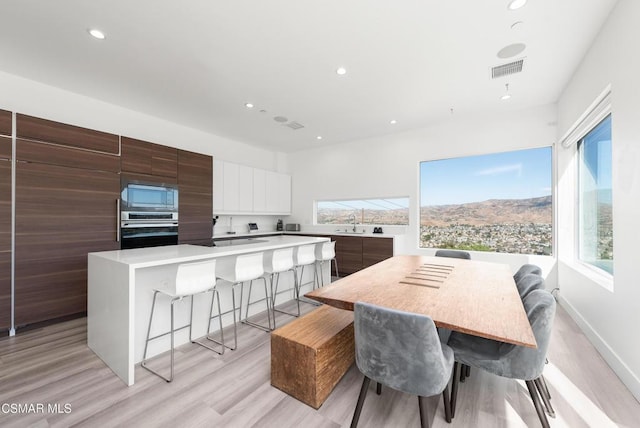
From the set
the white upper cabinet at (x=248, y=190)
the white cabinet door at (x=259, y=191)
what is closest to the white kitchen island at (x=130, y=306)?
the white upper cabinet at (x=248, y=190)

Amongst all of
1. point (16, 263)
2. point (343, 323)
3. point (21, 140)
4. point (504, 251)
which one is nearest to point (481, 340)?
point (343, 323)

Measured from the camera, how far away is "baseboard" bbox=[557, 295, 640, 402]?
1928 mm

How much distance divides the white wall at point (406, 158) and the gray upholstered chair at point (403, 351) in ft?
12.6

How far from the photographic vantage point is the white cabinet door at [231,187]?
5258 millimetres

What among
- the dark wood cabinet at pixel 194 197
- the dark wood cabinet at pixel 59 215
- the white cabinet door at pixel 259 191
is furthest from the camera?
the white cabinet door at pixel 259 191

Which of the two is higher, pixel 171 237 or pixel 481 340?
pixel 171 237

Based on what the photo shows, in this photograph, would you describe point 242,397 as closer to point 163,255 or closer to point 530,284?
point 163,255

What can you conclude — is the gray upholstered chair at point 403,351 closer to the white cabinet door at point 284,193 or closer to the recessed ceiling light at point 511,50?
the recessed ceiling light at point 511,50

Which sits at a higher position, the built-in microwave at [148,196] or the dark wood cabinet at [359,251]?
the built-in microwave at [148,196]

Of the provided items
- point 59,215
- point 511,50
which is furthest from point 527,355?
point 59,215

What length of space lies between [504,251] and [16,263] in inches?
255

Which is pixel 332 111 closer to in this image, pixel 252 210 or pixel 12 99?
pixel 252 210

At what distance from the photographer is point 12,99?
10.6 ft

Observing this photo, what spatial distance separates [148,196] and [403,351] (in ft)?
13.1
